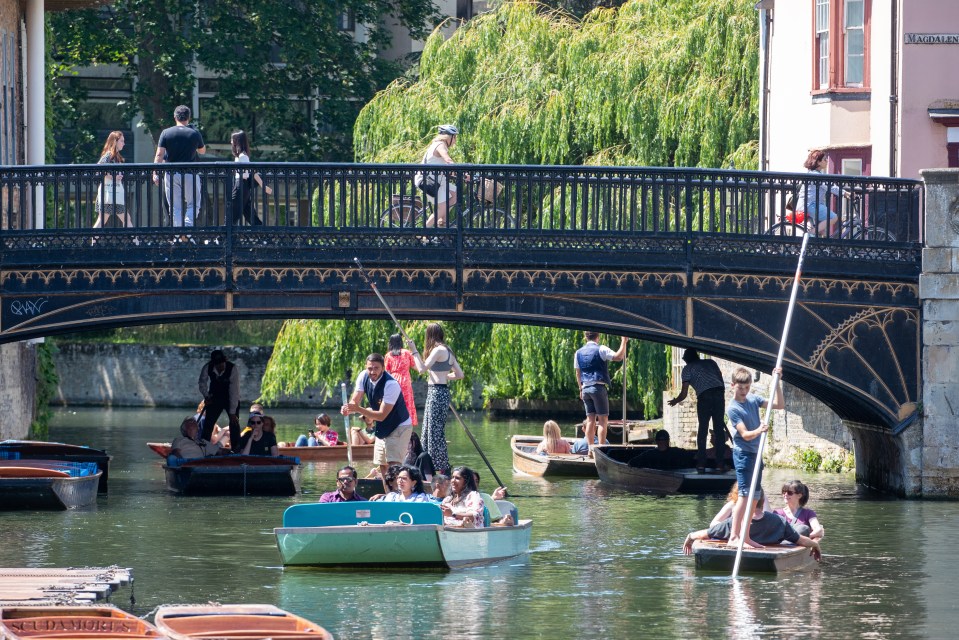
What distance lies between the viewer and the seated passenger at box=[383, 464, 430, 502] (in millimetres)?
17312

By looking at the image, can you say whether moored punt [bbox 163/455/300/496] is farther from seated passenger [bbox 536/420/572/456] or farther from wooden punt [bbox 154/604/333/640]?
wooden punt [bbox 154/604/333/640]

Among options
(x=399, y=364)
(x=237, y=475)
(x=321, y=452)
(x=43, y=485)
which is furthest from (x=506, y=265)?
(x=321, y=452)

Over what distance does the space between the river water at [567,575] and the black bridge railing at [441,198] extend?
315cm

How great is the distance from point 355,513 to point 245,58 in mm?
32464

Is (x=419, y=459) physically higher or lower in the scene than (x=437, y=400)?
lower

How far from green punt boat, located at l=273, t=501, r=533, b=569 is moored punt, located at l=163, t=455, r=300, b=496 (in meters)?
6.48

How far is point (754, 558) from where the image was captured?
16.9 m

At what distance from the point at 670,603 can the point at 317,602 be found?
Answer: 273 cm

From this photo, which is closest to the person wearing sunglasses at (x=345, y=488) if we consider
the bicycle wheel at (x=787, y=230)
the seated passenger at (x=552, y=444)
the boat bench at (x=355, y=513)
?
Answer: the boat bench at (x=355, y=513)

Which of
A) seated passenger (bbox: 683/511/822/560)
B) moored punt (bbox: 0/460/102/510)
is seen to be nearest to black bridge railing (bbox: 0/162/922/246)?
moored punt (bbox: 0/460/102/510)

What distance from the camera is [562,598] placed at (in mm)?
15859

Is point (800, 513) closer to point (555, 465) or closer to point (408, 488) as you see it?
point (408, 488)

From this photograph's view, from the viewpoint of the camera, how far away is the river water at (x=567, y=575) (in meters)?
14.7

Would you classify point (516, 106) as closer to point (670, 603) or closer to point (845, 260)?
point (845, 260)
